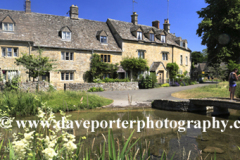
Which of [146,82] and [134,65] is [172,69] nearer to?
[134,65]

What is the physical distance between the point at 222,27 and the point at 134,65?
557 inches

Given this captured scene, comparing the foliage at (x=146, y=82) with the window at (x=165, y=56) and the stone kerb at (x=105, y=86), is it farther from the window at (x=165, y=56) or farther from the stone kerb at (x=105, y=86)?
the window at (x=165, y=56)

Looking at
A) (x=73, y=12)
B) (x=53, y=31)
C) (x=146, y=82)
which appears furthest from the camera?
(x=73, y=12)

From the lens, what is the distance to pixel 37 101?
1061 centimetres

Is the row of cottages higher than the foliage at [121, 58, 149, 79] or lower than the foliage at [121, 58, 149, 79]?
higher

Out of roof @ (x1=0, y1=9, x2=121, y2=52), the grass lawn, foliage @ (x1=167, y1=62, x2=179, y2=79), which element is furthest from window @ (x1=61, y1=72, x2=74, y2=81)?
foliage @ (x1=167, y1=62, x2=179, y2=79)

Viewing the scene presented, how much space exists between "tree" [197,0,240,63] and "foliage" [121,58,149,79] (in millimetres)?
10224

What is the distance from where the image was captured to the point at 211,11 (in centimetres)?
3056

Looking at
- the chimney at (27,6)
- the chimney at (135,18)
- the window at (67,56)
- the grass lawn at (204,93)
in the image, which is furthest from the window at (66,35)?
the grass lawn at (204,93)

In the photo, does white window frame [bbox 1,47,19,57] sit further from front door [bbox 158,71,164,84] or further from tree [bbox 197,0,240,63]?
tree [bbox 197,0,240,63]

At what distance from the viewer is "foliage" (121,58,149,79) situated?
2950 cm

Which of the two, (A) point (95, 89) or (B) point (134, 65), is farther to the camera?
(B) point (134, 65)

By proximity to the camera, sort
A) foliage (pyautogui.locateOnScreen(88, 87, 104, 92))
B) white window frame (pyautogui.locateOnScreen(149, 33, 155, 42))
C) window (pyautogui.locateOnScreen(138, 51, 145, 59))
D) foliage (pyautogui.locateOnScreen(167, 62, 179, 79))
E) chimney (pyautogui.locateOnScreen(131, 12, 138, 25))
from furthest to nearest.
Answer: foliage (pyautogui.locateOnScreen(167, 62, 179, 79))
chimney (pyautogui.locateOnScreen(131, 12, 138, 25))
white window frame (pyautogui.locateOnScreen(149, 33, 155, 42))
window (pyautogui.locateOnScreen(138, 51, 145, 59))
foliage (pyautogui.locateOnScreen(88, 87, 104, 92))

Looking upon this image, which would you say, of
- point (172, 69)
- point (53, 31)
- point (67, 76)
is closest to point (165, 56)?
point (172, 69)
